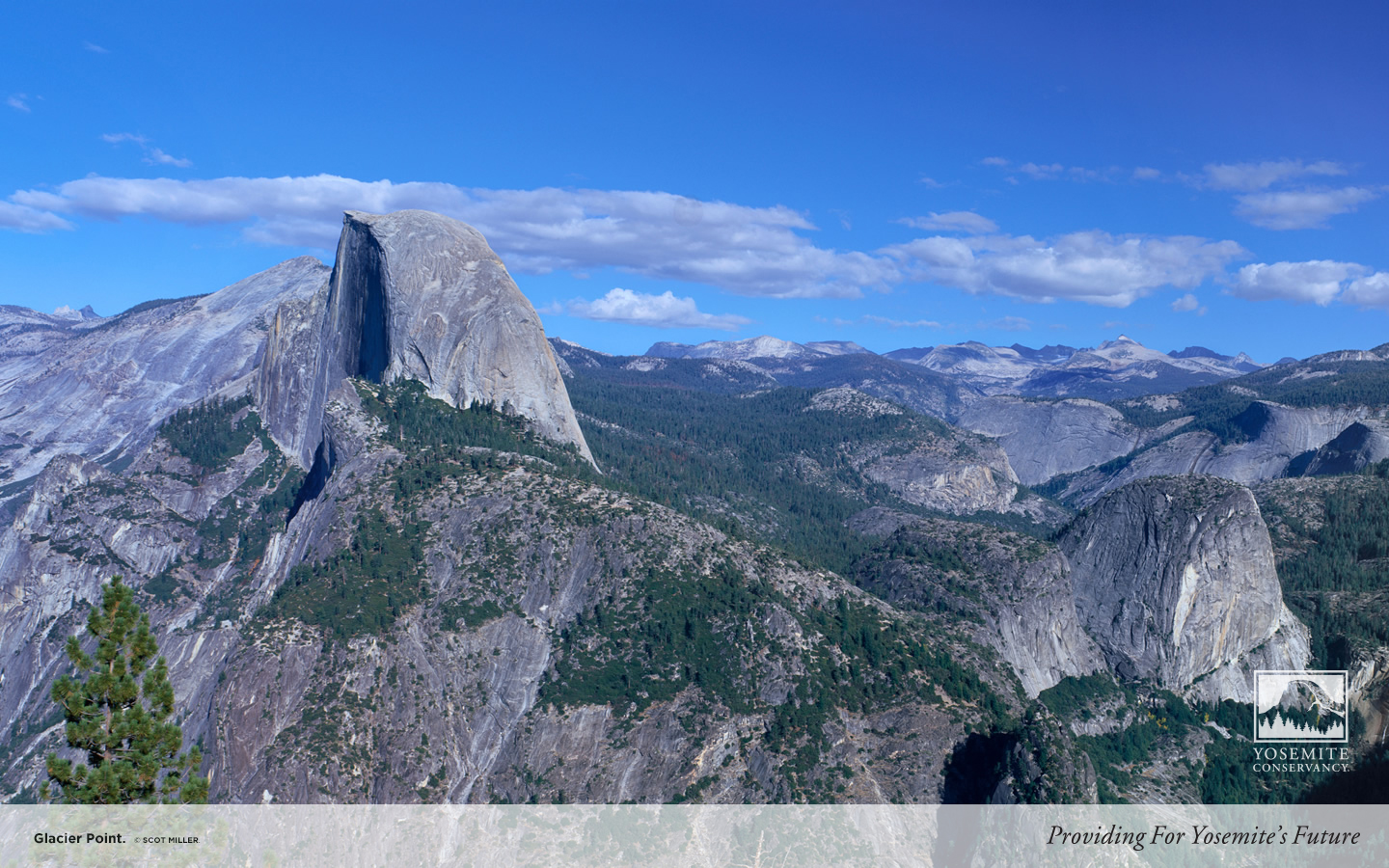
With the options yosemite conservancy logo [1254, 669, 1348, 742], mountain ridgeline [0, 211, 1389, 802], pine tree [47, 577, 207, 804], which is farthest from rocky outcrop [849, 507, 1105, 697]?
pine tree [47, 577, 207, 804]

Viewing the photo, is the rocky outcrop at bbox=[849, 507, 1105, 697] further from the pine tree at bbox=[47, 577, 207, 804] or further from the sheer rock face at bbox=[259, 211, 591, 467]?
the pine tree at bbox=[47, 577, 207, 804]

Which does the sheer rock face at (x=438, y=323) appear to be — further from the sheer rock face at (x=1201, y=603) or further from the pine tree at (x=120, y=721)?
the pine tree at (x=120, y=721)

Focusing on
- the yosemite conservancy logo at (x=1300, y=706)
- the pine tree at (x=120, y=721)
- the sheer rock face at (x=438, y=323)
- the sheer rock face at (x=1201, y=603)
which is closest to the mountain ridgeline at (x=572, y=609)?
the sheer rock face at (x=1201, y=603)

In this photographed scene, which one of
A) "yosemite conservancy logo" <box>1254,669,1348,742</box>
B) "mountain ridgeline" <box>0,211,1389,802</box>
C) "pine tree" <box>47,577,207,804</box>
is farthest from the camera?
"yosemite conservancy logo" <box>1254,669,1348,742</box>

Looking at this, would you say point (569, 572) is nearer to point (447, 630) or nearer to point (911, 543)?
point (447, 630)

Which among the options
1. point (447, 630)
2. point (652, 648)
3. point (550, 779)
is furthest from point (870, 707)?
point (447, 630)

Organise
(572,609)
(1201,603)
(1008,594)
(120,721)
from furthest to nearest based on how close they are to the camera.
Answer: (1201,603) → (1008,594) → (572,609) → (120,721)

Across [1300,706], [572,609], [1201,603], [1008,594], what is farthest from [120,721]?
[1300,706]

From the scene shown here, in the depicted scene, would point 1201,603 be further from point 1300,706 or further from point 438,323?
point 438,323
